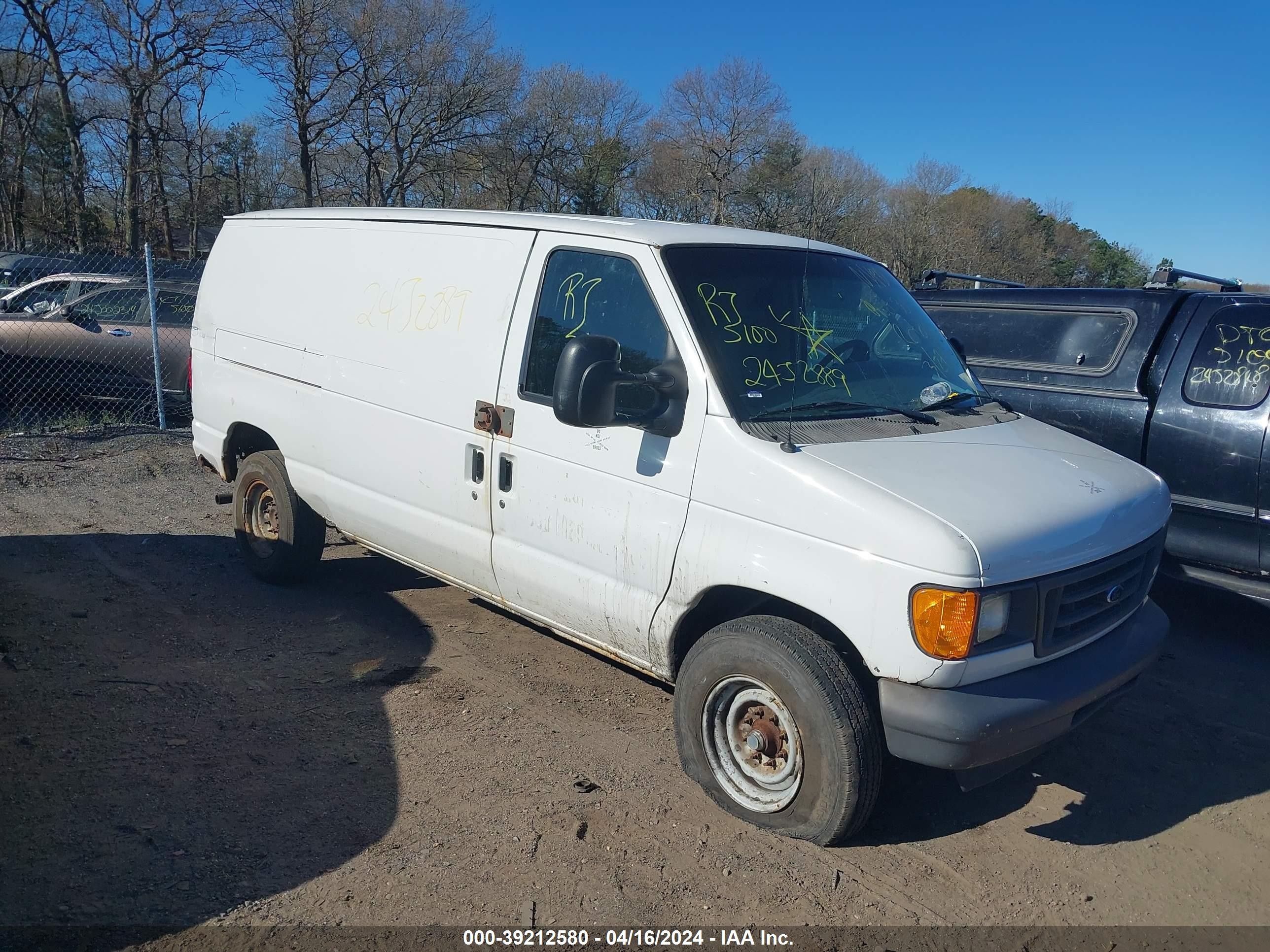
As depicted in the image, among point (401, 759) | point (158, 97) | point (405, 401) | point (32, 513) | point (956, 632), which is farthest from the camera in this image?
point (158, 97)

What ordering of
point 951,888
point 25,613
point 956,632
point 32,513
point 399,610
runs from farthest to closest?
point 32,513 < point 399,610 < point 25,613 < point 951,888 < point 956,632

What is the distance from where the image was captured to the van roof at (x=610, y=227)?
3.93m

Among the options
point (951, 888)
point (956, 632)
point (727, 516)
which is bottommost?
point (951, 888)

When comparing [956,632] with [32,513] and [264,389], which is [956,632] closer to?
[264,389]

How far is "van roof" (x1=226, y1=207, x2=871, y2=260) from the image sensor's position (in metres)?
3.93

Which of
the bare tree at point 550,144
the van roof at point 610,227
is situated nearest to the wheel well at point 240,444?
the van roof at point 610,227

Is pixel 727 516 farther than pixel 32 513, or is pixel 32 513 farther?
pixel 32 513

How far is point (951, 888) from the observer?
10.5 ft

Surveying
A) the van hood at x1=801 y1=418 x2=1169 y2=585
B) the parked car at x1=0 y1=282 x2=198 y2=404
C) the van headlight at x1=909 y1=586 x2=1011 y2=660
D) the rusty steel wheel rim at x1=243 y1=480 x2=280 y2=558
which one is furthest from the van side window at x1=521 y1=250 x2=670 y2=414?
the parked car at x1=0 y1=282 x2=198 y2=404

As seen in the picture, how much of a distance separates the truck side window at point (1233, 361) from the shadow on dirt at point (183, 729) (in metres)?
4.59

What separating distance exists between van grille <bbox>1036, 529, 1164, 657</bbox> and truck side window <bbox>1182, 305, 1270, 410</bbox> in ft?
6.43

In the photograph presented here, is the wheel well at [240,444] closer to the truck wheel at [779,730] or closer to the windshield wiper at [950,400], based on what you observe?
the truck wheel at [779,730]

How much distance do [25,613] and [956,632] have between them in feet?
16.1

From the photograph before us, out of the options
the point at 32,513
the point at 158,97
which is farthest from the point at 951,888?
the point at 158,97
